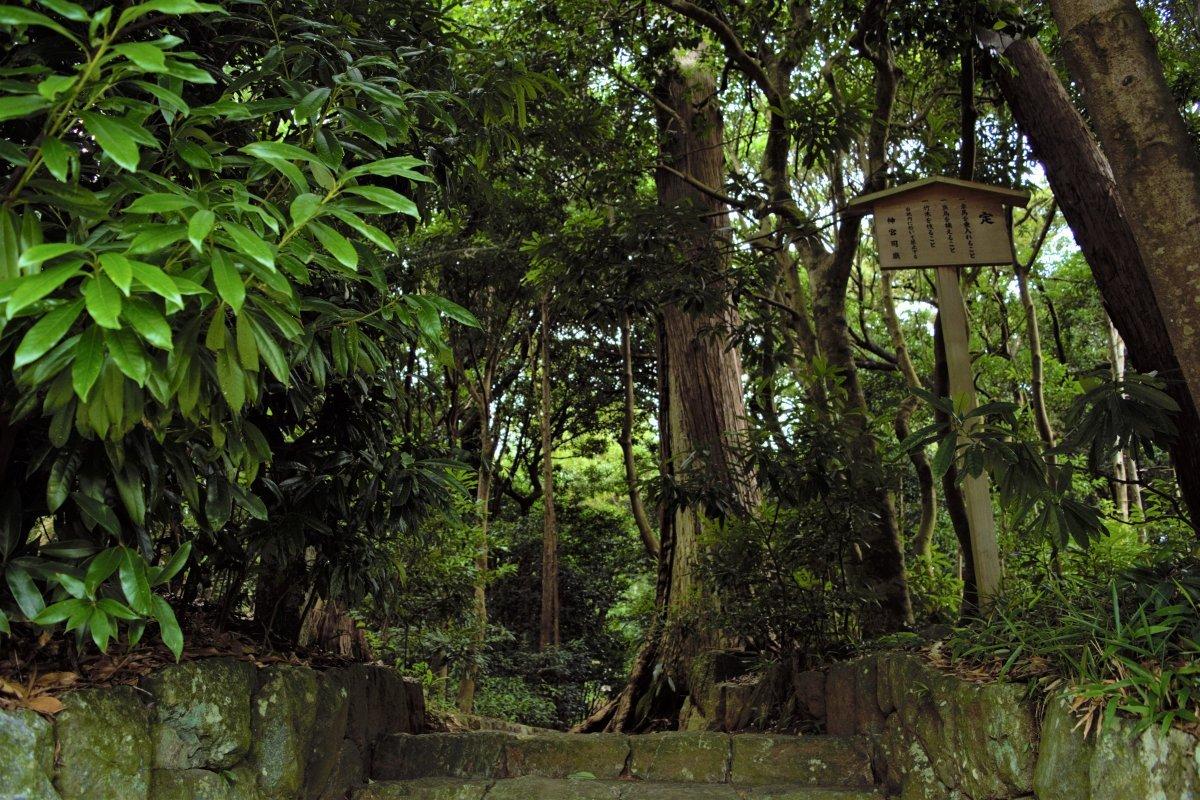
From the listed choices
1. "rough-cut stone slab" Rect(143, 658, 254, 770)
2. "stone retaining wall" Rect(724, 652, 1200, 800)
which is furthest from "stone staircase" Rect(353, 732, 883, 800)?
"rough-cut stone slab" Rect(143, 658, 254, 770)

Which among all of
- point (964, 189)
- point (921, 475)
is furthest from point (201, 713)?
point (921, 475)

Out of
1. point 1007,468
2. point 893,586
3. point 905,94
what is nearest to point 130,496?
point 1007,468

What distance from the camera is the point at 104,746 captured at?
7.54 ft

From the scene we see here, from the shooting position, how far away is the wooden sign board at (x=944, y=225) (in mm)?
3996

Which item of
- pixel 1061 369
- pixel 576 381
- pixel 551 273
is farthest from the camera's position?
pixel 576 381

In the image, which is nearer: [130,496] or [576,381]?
[130,496]

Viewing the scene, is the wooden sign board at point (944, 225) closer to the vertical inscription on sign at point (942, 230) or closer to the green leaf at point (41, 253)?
the vertical inscription on sign at point (942, 230)

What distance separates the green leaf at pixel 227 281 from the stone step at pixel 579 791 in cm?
252

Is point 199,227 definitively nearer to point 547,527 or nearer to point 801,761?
point 801,761

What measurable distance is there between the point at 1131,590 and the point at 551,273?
3200mm

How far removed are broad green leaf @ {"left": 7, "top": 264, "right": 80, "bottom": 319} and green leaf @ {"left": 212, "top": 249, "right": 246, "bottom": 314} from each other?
22cm

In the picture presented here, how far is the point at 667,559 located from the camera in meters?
6.29

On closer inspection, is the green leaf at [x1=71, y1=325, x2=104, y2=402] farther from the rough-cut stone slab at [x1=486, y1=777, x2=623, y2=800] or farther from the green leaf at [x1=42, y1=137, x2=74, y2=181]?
the rough-cut stone slab at [x1=486, y1=777, x2=623, y2=800]

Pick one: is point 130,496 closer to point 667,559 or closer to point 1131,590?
point 1131,590
